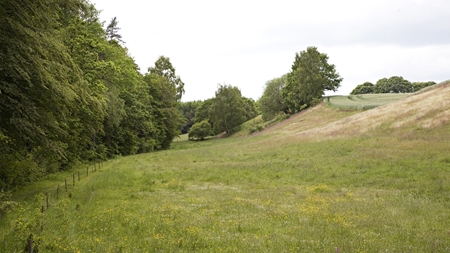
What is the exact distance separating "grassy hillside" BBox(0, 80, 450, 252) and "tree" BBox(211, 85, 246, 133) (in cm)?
6420

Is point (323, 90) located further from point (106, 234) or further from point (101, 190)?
point (106, 234)

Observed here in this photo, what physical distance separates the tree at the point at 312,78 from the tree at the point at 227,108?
17.6 metres

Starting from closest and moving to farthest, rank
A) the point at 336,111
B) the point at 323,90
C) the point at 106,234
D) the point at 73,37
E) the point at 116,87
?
the point at 106,234 < the point at 73,37 < the point at 116,87 < the point at 336,111 < the point at 323,90

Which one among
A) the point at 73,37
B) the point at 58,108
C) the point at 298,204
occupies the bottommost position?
the point at 298,204

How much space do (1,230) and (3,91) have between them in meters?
5.38

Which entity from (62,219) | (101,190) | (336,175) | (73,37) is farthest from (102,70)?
(336,175)

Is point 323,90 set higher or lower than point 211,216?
higher

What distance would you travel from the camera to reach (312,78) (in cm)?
8094

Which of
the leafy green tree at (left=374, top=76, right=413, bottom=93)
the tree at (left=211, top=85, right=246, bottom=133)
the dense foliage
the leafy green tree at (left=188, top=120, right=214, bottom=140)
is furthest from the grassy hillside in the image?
the leafy green tree at (left=374, top=76, right=413, bottom=93)

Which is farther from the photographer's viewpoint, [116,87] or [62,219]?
[116,87]

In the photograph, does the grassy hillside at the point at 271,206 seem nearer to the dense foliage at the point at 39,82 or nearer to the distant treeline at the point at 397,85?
the dense foliage at the point at 39,82

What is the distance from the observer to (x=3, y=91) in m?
12.5

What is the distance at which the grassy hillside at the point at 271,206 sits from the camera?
9844 millimetres

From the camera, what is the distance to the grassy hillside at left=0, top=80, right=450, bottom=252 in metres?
9.84
